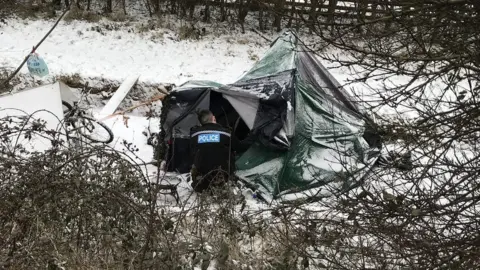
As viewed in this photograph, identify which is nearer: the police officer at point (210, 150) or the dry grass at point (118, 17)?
the police officer at point (210, 150)

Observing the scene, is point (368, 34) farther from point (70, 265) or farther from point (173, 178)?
point (173, 178)

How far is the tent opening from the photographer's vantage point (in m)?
7.62

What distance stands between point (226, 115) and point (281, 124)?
1.34m

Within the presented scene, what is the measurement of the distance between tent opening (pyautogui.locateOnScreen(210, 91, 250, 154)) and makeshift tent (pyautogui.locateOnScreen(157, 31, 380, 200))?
0.05 feet

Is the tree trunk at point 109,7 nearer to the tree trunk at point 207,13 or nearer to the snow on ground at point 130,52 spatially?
the snow on ground at point 130,52

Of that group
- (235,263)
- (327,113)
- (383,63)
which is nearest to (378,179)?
(383,63)

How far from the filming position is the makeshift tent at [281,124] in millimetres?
6562

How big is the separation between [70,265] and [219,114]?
4.63 m

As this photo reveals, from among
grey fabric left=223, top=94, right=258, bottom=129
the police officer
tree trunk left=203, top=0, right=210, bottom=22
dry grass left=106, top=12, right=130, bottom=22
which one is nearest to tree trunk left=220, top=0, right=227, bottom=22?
tree trunk left=203, top=0, right=210, bottom=22

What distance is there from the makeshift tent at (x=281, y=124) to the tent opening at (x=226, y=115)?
0.02 metres

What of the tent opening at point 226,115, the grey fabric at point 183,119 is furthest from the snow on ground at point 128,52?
the grey fabric at point 183,119

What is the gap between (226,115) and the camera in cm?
768

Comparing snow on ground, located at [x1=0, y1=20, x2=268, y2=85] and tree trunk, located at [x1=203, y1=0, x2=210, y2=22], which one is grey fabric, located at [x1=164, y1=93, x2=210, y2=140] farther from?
tree trunk, located at [x1=203, y1=0, x2=210, y2=22]

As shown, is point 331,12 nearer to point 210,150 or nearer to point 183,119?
point 210,150
